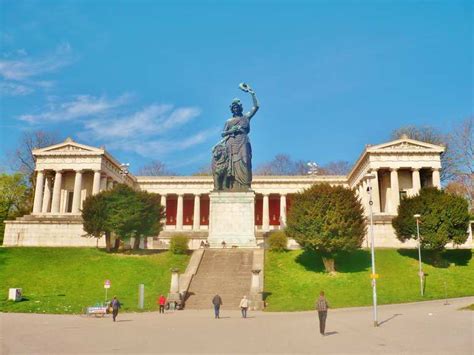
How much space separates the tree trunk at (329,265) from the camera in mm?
35850

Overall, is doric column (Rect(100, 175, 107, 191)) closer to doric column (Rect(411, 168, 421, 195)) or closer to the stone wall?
the stone wall

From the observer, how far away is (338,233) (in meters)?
35.7

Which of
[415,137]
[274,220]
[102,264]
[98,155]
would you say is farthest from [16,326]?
[415,137]

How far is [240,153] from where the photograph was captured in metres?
41.1

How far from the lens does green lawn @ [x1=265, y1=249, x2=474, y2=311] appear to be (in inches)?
1143

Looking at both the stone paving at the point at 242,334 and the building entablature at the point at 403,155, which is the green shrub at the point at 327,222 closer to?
the stone paving at the point at 242,334

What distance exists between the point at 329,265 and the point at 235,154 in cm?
1329

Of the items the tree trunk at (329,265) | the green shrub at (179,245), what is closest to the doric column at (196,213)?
the green shrub at (179,245)

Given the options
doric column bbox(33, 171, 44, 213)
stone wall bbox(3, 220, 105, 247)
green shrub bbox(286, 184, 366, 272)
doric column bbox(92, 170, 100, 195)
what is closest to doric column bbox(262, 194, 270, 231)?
doric column bbox(92, 170, 100, 195)

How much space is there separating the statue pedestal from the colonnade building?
22.1 meters

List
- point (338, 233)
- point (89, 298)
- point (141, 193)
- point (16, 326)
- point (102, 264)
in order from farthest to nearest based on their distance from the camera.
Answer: point (141, 193)
point (102, 264)
point (338, 233)
point (89, 298)
point (16, 326)

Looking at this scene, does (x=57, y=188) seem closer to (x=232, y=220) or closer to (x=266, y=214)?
(x=266, y=214)

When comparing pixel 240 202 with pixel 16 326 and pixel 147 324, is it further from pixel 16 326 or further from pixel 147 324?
pixel 16 326

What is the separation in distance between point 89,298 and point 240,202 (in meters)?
15.6
